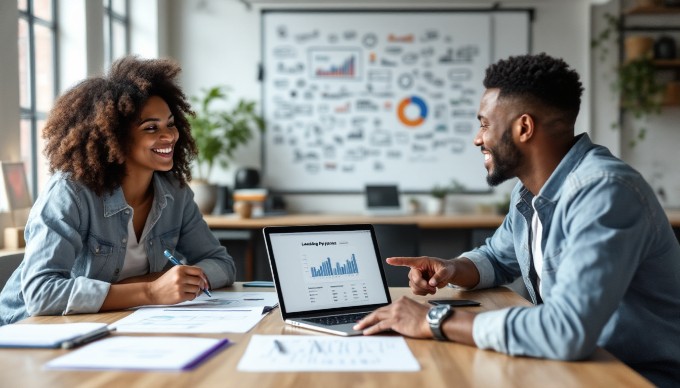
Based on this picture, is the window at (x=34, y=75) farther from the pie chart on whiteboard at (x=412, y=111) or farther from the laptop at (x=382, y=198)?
the pie chart on whiteboard at (x=412, y=111)

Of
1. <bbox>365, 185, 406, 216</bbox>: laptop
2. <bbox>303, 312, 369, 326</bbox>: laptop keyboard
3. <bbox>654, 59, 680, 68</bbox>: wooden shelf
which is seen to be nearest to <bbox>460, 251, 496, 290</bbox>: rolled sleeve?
<bbox>303, 312, 369, 326</bbox>: laptop keyboard

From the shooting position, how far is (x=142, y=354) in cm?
128

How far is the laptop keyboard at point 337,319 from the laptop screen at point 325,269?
1.6 inches

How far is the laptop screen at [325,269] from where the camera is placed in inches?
63.8

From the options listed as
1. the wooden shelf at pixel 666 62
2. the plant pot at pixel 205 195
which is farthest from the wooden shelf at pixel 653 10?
the plant pot at pixel 205 195

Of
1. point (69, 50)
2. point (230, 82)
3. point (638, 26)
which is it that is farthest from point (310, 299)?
point (638, 26)

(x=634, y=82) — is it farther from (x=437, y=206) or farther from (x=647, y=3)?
(x=437, y=206)

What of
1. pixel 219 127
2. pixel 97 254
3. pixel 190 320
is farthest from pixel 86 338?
pixel 219 127

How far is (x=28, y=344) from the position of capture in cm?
135

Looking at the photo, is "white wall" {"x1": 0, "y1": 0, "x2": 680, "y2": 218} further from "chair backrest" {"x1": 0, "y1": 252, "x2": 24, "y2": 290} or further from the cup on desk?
"chair backrest" {"x1": 0, "y1": 252, "x2": 24, "y2": 290}

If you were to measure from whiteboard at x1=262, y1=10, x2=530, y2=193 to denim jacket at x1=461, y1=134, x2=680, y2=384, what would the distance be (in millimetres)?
3294

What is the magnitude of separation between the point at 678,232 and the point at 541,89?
2.98 metres

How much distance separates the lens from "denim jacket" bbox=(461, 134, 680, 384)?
4.15 ft

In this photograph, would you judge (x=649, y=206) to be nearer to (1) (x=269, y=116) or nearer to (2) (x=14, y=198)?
(2) (x=14, y=198)
